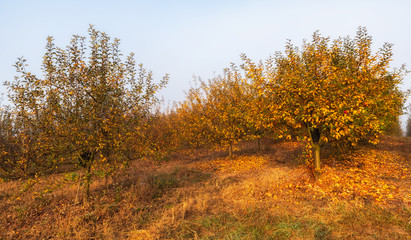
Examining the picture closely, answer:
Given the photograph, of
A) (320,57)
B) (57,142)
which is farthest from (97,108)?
(320,57)

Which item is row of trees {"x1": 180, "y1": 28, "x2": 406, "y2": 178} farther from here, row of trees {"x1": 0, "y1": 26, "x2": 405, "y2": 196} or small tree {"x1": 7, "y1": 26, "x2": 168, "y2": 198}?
small tree {"x1": 7, "y1": 26, "x2": 168, "y2": 198}

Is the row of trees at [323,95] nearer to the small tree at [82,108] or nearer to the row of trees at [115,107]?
the row of trees at [115,107]

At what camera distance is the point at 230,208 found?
26.3ft

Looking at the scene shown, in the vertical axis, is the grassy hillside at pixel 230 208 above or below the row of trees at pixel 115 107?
below

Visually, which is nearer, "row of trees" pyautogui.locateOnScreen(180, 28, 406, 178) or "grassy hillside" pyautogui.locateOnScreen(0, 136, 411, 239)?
"grassy hillside" pyautogui.locateOnScreen(0, 136, 411, 239)

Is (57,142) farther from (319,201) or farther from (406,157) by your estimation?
(406,157)

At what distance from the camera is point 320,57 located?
397 inches

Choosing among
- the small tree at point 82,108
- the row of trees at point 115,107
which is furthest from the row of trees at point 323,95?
the small tree at point 82,108

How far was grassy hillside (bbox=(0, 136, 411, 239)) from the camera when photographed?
598cm

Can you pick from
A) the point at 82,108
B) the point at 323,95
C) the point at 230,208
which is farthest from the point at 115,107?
the point at 323,95

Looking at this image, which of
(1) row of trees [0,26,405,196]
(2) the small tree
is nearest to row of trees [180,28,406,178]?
(1) row of trees [0,26,405,196]

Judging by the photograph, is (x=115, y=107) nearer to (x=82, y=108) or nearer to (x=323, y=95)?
(x=82, y=108)

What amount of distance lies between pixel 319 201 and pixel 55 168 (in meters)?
9.89

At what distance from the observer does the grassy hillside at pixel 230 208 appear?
19.6 feet
